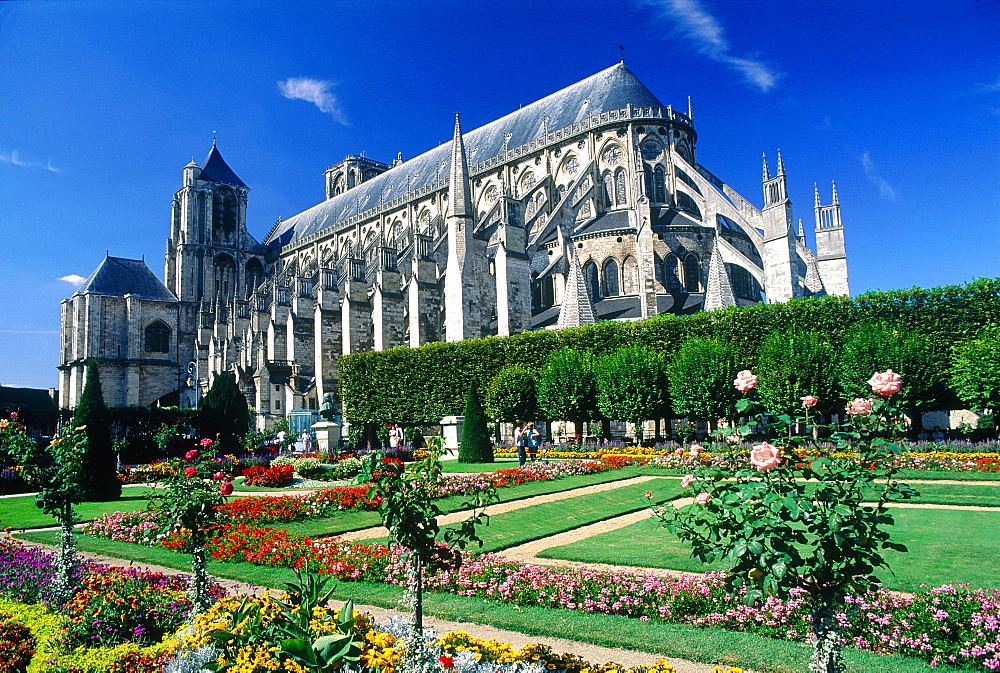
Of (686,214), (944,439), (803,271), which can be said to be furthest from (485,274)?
(944,439)

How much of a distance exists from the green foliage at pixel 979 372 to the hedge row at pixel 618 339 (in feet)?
3.13

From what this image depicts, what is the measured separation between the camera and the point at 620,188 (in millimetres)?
34219

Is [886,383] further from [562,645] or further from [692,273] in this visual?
→ [692,273]

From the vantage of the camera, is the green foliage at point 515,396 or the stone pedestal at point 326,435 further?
the stone pedestal at point 326,435

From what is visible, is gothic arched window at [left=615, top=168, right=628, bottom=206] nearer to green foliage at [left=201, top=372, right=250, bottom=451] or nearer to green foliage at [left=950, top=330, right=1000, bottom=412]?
green foliage at [left=950, top=330, right=1000, bottom=412]

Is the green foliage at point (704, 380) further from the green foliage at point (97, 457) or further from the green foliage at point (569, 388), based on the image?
the green foliage at point (97, 457)

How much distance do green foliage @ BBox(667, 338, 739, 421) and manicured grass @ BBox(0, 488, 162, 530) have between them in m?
14.4

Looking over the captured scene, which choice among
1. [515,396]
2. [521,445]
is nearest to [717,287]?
[515,396]

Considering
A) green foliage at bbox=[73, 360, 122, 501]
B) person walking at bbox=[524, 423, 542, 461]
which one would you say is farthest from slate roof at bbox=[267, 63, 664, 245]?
green foliage at bbox=[73, 360, 122, 501]

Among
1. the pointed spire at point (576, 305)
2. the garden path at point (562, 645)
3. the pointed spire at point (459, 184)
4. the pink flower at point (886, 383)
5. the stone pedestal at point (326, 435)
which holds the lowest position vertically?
the garden path at point (562, 645)

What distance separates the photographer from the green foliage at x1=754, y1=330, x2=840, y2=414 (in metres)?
18.2

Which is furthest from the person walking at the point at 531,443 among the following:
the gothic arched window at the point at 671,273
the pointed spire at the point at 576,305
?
the gothic arched window at the point at 671,273

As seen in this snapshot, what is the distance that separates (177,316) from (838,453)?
56.5 m

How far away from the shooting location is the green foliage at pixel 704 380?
64.5 ft
